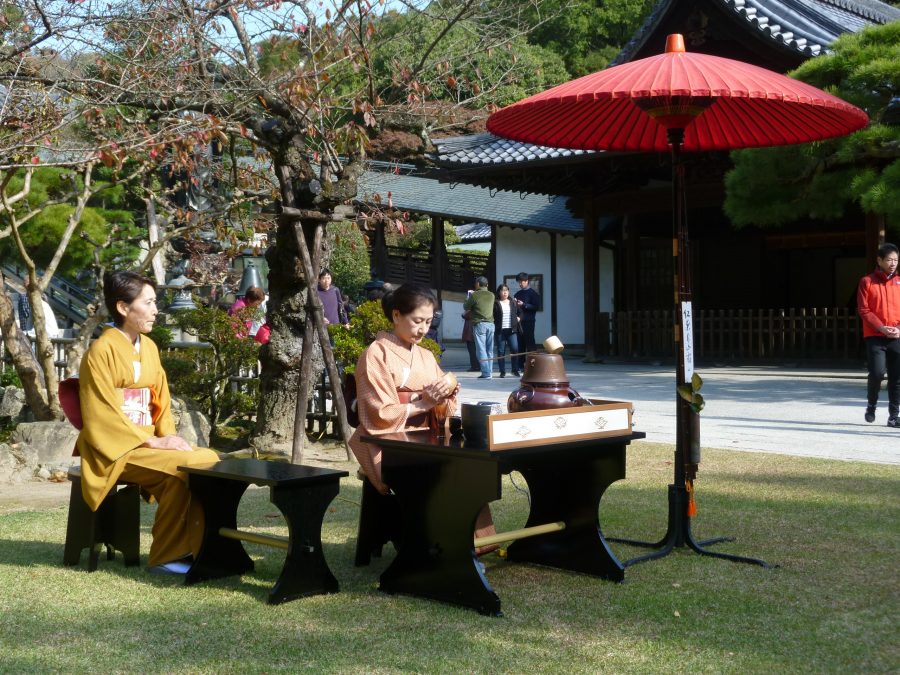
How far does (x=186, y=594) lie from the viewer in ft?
15.2

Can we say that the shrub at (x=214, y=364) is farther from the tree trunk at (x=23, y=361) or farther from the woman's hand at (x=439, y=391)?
the woman's hand at (x=439, y=391)

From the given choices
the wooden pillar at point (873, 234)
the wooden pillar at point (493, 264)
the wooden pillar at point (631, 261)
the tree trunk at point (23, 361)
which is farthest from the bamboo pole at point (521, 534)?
the wooden pillar at point (493, 264)

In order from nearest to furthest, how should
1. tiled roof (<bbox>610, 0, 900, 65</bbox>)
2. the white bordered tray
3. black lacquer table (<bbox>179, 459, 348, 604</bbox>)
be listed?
the white bordered tray
black lacquer table (<bbox>179, 459, 348, 604</bbox>)
tiled roof (<bbox>610, 0, 900, 65</bbox>)

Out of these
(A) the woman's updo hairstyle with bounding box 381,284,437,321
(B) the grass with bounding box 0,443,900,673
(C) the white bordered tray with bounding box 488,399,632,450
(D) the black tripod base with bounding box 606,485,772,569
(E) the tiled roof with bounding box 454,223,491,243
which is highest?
(E) the tiled roof with bounding box 454,223,491,243

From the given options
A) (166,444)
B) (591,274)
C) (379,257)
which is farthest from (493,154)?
(166,444)

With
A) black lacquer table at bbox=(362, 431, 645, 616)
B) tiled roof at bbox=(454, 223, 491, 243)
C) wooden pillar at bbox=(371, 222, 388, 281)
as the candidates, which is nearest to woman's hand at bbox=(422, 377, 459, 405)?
black lacquer table at bbox=(362, 431, 645, 616)

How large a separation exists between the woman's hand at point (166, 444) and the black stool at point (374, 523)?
89cm

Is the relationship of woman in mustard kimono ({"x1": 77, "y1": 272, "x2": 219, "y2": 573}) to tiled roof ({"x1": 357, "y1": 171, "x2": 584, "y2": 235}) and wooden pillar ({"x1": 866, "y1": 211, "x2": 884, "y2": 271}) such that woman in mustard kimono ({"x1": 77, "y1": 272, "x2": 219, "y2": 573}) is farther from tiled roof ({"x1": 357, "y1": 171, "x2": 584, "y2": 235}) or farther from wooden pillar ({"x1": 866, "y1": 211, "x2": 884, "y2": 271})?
tiled roof ({"x1": 357, "y1": 171, "x2": 584, "y2": 235})

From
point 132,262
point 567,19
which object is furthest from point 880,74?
point 567,19

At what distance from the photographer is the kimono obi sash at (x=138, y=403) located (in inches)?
202

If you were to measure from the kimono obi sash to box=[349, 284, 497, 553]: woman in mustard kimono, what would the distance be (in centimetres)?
112

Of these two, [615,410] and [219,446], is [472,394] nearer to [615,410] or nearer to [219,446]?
[219,446]

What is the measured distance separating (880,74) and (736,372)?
586 cm

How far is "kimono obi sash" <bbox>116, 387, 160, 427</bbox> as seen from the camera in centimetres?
514
